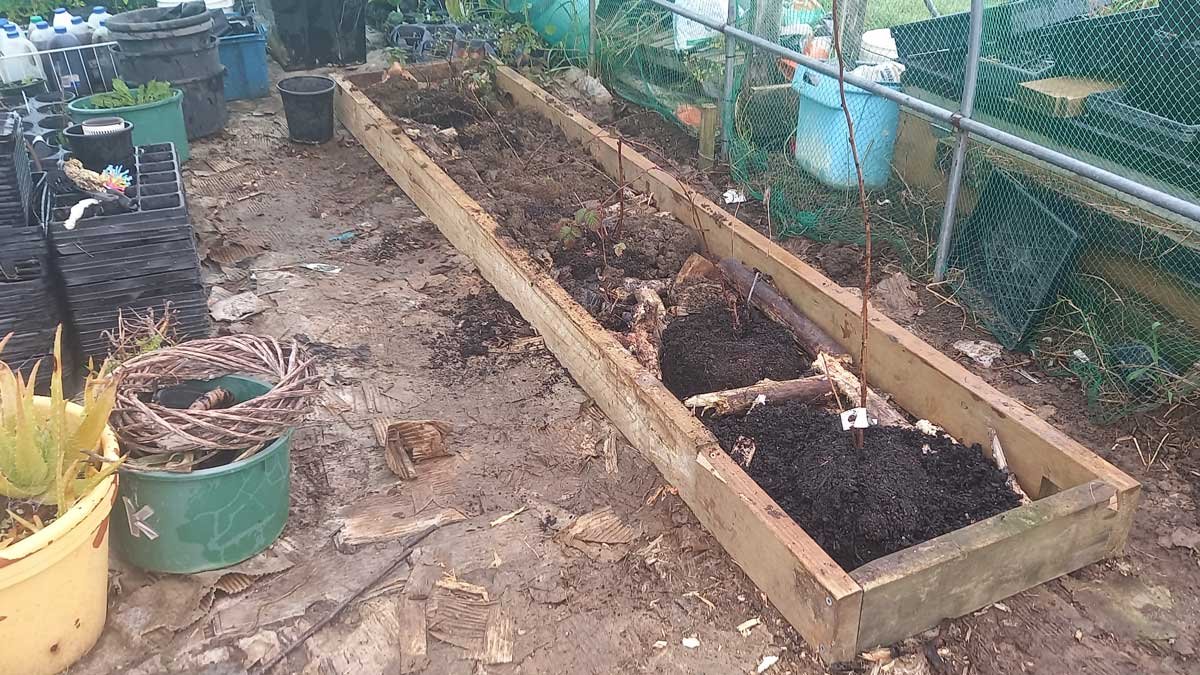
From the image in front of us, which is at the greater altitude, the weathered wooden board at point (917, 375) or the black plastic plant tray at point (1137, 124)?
the black plastic plant tray at point (1137, 124)

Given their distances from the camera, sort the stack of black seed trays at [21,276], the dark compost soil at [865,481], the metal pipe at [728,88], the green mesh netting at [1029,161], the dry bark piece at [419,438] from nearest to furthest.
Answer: the dark compost soil at [865,481] < the dry bark piece at [419,438] < the stack of black seed trays at [21,276] < the green mesh netting at [1029,161] < the metal pipe at [728,88]

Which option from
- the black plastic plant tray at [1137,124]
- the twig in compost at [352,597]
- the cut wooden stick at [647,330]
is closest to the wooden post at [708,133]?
the cut wooden stick at [647,330]

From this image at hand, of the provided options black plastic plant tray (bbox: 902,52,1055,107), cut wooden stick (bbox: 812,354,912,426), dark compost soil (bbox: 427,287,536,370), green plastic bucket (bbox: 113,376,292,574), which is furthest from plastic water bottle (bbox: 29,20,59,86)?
cut wooden stick (bbox: 812,354,912,426)

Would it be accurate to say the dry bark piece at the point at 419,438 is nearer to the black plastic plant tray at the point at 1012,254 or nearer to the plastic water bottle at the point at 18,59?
the black plastic plant tray at the point at 1012,254

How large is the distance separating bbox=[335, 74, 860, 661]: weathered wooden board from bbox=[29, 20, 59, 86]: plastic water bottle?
3.36 m

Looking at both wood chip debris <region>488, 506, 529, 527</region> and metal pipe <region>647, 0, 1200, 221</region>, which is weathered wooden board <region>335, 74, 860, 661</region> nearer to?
wood chip debris <region>488, 506, 529, 527</region>

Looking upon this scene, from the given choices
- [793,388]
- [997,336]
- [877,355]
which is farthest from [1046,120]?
[793,388]

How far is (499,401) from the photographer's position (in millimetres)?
4008

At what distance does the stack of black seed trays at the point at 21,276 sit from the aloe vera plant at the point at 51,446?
1323 mm

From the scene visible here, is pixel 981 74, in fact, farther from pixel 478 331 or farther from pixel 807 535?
pixel 807 535

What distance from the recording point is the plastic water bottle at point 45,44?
6848mm

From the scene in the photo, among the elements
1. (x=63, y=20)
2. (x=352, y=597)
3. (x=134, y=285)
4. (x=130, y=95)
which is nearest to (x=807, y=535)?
(x=352, y=597)

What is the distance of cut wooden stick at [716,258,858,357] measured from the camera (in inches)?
153

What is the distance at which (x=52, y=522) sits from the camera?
2.44 m
